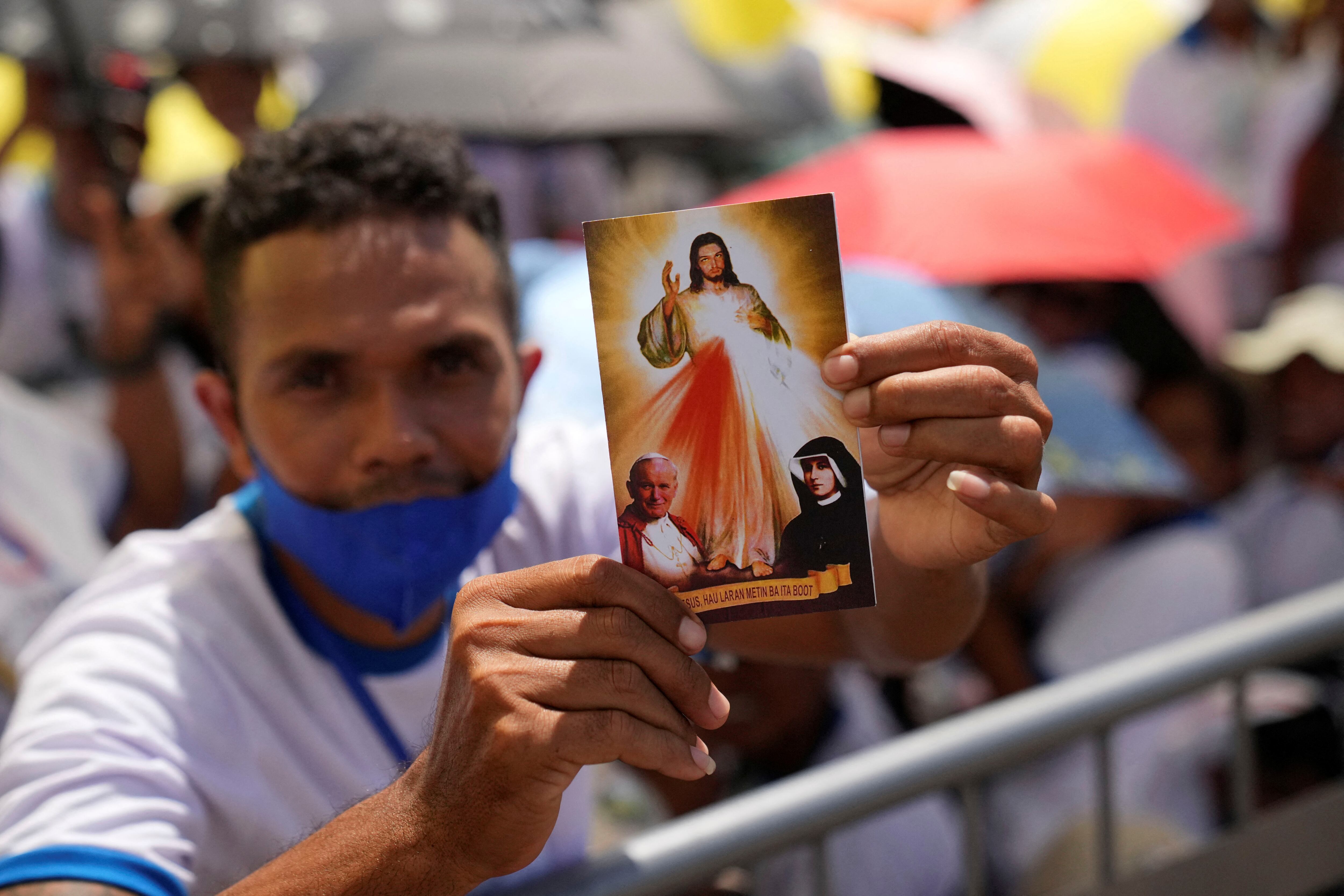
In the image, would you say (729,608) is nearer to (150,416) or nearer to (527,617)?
(527,617)

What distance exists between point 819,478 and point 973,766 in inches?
30.4

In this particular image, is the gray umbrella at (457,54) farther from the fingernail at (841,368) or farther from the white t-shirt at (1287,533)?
the fingernail at (841,368)

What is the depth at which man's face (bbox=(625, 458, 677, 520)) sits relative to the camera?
110 centimetres

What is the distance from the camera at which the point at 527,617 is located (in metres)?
1.11

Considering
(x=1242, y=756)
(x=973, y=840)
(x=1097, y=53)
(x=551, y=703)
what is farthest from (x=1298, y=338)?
(x=551, y=703)

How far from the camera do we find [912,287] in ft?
9.67

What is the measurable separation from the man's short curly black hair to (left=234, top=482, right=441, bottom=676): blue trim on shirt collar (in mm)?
349

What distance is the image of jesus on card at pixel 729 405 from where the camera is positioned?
43.3 inches

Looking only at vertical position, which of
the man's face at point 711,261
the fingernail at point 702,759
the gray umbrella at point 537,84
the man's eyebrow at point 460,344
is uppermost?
the gray umbrella at point 537,84

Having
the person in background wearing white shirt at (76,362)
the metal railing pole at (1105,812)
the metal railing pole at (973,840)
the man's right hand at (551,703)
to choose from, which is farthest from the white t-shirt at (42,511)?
the metal railing pole at (1105,812)

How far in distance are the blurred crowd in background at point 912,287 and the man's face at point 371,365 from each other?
522 millimetres

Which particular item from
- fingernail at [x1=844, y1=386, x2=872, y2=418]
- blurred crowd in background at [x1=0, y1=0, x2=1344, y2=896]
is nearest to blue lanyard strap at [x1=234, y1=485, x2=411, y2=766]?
blurred crowd in background at [x1=0, y1=0, x2=1344, y2=896]

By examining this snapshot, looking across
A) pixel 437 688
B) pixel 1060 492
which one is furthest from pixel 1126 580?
pixel 437 688

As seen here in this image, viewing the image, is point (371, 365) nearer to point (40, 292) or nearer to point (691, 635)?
point (691, 635)
